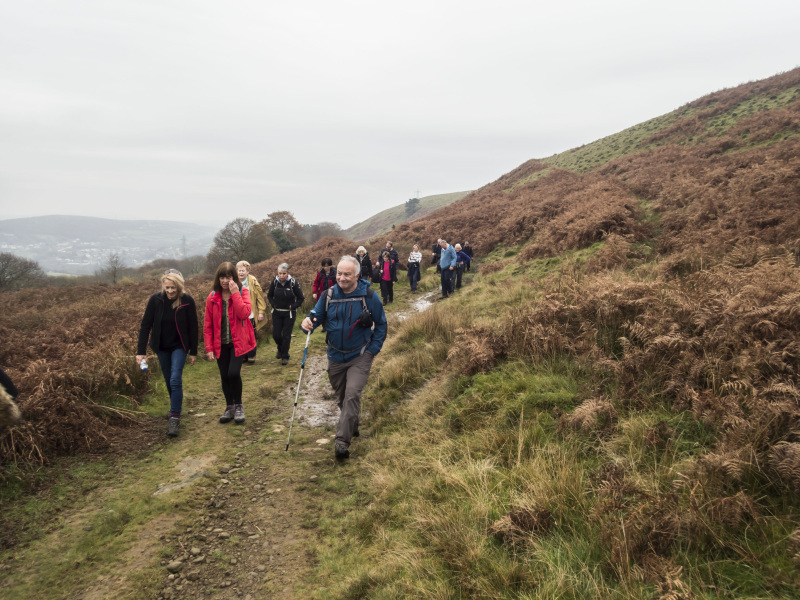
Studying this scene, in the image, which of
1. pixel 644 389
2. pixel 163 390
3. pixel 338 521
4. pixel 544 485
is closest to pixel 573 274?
pixel 644 389

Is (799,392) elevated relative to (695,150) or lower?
lower

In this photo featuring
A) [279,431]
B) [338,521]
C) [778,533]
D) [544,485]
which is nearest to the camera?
[778,533]

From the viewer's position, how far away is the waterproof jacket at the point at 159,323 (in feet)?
17.2

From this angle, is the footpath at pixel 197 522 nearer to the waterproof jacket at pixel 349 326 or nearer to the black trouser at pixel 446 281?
the waterproof jacket at pixel 349 326

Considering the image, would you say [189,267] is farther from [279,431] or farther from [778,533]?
[778,533]

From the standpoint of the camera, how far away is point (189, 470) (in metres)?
4.55

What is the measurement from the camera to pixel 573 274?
7.98 meters

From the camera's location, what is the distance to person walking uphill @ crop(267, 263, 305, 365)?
834 cm

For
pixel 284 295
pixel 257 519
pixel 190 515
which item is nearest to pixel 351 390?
pixel 257 519

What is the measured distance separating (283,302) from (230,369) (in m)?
2.98

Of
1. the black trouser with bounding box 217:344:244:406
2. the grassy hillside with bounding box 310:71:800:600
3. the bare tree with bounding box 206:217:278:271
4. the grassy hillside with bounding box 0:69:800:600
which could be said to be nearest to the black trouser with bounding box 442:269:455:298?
the grassy hillside with bounding box 0:69:800:600

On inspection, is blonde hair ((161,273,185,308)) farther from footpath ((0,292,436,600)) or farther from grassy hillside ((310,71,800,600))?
grassy hillside ((310,71,800,600))

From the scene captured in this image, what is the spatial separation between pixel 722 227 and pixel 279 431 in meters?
9.08

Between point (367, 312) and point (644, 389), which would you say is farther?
point (367, 312)
